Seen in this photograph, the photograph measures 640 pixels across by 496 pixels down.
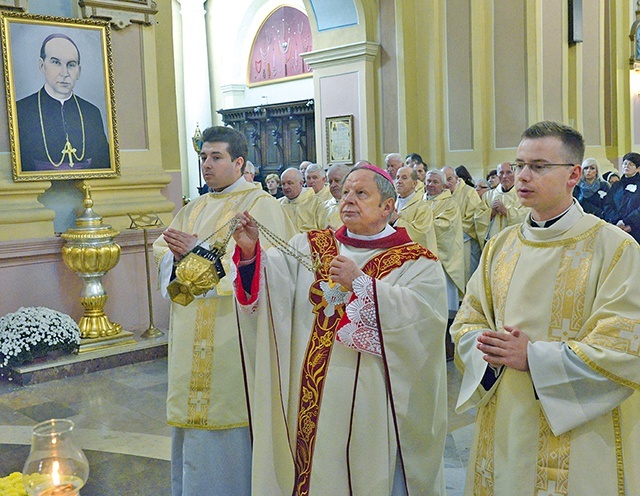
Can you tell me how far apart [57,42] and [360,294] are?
18.3 ft

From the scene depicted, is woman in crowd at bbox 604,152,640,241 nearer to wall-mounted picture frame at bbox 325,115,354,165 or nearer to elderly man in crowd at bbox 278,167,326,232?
elderly man in crowd at bbox 278,167,326,232

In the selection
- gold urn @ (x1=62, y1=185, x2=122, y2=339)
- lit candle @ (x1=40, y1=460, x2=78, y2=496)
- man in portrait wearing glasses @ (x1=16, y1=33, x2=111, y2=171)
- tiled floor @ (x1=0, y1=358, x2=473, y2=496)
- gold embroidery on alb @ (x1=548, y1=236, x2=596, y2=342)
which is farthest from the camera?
man in portrait wearing glasses @ (x1=16, y1=33, x2=111, y2=171)

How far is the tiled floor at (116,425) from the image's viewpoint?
13.8ft

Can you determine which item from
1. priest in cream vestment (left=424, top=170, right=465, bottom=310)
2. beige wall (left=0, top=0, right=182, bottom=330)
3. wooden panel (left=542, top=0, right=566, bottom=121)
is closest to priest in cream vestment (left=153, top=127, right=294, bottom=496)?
beige wall (left=0, top=0, right=182, bottom=330)

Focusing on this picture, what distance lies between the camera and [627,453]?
7.54 ft

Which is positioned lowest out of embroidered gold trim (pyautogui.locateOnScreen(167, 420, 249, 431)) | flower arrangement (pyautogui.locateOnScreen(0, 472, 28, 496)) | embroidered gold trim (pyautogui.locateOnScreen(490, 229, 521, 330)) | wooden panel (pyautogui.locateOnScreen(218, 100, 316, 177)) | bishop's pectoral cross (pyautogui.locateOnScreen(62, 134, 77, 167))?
embroidered gold trim (pyautogui.locateOnScreen(167, 420, 249, 431))

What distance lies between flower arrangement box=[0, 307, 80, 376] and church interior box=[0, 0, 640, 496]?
0.14m

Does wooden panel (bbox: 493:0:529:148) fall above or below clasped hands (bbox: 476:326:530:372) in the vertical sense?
above

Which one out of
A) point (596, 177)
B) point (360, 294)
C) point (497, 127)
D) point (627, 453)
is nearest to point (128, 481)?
point (360, 294)

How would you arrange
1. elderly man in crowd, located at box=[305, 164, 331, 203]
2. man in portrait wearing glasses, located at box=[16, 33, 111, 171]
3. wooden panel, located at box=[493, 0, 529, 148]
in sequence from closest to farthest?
man in portrait wearing glasses, located at box=[16, 33, 111, 171] → elderly man in crowd, located at box=[305, 164, 331, 203] → wooden panel, located at box=[493, 0, 529, 148]

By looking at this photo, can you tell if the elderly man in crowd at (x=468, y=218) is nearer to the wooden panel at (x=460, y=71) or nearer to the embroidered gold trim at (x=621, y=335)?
the wooden panel at (x=460, y=71)

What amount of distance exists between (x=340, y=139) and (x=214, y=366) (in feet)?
31.3

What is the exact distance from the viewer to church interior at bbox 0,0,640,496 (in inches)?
230

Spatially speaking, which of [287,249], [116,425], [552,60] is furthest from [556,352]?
[552,60]
